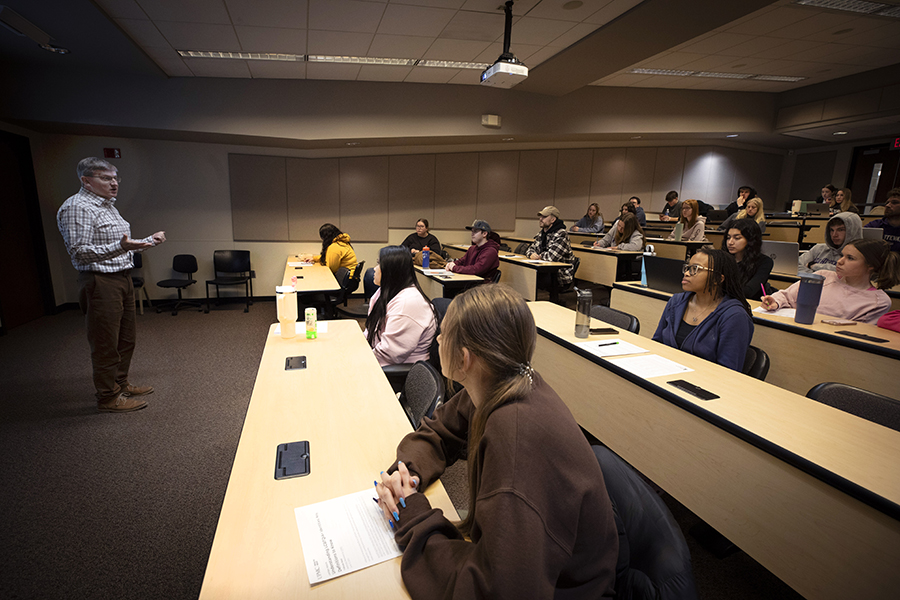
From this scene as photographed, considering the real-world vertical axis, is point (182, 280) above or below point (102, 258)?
below

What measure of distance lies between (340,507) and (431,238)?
6.21 metres

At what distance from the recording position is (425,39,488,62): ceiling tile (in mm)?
4457

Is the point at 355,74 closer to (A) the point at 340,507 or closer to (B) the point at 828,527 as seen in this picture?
(A) the point at 340,507

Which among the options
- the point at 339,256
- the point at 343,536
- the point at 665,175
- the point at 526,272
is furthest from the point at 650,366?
the point at 665,175

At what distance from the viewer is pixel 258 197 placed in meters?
6.85

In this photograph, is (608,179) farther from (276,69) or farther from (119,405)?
(119,405)

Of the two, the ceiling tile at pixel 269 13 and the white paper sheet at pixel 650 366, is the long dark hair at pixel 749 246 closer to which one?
the white paper sheet at pixel 650 366

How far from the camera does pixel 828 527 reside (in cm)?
118

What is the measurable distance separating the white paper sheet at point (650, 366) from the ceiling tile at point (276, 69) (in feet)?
16.3

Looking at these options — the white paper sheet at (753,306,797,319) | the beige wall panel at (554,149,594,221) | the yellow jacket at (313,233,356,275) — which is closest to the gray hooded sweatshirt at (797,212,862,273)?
the white paper sheet at (753,306,797,319)

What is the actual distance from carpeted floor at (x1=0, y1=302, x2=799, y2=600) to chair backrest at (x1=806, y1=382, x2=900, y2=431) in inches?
29.9

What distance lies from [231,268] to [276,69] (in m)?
3.03

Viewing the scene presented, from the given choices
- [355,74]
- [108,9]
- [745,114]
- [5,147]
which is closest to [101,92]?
[5,147]

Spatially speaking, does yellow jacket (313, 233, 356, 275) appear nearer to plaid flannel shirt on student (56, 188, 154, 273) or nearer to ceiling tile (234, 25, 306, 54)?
ceiling tile (234, 25, 306, 54)
